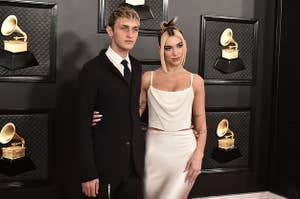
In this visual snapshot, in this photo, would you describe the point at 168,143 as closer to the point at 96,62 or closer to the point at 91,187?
the point at 91,187

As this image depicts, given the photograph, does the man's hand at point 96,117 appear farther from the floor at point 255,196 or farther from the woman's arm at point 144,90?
the floor at point 255,196

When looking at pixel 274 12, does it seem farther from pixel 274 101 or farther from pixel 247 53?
pixel 274 101

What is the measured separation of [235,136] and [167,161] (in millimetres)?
1342

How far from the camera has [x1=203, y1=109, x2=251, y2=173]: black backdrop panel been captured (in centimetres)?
358

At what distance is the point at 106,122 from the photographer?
2.30 metres

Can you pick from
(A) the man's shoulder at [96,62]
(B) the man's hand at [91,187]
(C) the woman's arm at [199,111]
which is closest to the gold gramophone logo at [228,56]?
(C) the woman's arm at [199,111]

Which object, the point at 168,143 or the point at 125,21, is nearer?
the point at 125,21

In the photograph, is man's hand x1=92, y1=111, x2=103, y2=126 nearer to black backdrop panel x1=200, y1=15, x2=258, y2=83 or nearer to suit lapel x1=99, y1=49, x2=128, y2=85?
suit lapel x1=99, y1=49, x2=128, y2=85

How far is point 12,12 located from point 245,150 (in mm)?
2258

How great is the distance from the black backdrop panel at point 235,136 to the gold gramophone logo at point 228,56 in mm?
375

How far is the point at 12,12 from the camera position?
9.30 feet

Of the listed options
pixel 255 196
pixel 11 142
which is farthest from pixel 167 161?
pixel 255 196

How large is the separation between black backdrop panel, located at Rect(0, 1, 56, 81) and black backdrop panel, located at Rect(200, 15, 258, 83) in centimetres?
123

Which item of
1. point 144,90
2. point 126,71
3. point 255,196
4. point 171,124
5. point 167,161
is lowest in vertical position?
point 255,196
